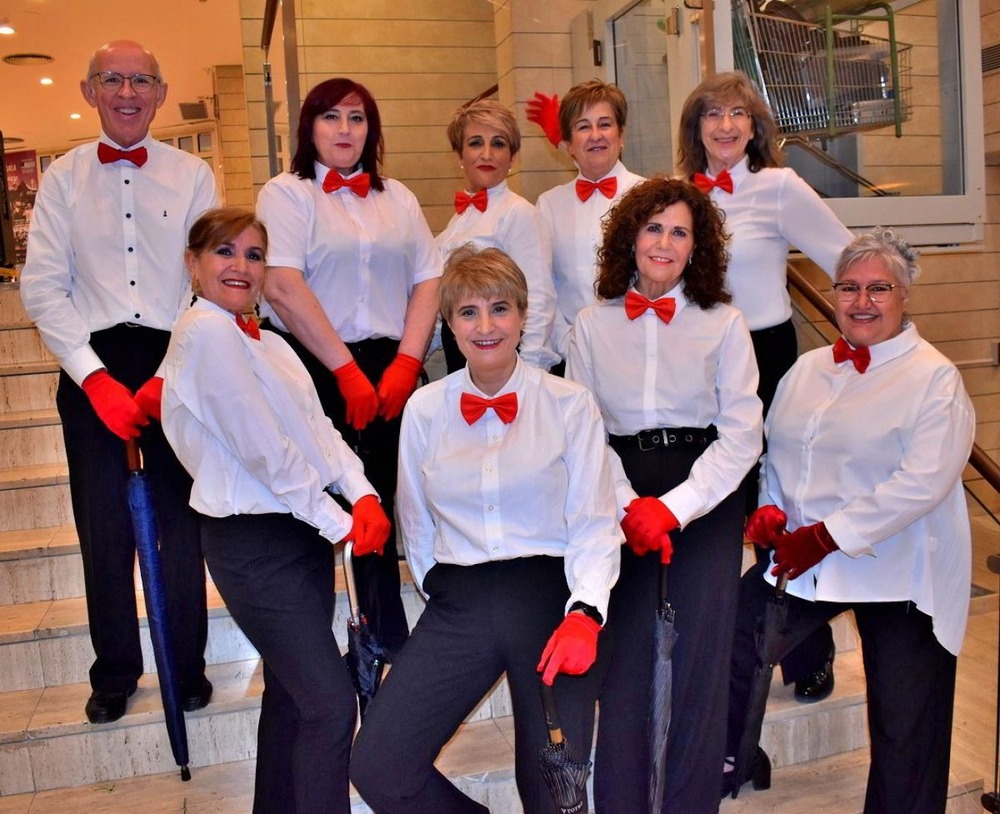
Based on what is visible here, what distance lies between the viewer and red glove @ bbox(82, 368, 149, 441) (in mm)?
2246

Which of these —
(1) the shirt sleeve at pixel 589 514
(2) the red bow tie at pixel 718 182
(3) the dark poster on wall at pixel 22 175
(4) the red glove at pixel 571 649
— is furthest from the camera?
(3) the dark poster on wall at pixel 22 175

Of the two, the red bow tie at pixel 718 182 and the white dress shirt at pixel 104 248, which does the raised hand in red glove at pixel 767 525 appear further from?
the white dress shirt at pixel 104 248

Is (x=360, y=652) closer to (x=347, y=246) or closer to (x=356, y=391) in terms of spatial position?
(x=356, y=391)

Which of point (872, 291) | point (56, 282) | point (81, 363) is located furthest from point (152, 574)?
point (872, 291)

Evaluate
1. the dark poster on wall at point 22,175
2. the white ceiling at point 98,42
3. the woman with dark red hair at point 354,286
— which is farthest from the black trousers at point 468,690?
the dark poster on wall at point 22,175

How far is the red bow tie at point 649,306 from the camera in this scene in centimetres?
217

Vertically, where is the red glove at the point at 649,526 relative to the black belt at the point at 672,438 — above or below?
below

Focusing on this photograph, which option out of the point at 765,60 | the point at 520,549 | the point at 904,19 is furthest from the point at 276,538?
the point at 904,19

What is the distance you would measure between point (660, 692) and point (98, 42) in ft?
28.2

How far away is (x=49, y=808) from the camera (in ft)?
7.96

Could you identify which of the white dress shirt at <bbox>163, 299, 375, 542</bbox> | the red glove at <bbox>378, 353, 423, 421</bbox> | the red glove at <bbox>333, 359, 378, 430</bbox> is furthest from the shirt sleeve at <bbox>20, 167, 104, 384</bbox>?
the red glove at <bbox>378, 353, 423, 421</bbox>

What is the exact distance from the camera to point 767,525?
7.55ft

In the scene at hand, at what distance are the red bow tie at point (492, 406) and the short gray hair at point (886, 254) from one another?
0.90 meters

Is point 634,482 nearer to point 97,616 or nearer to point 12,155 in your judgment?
point 97,616
